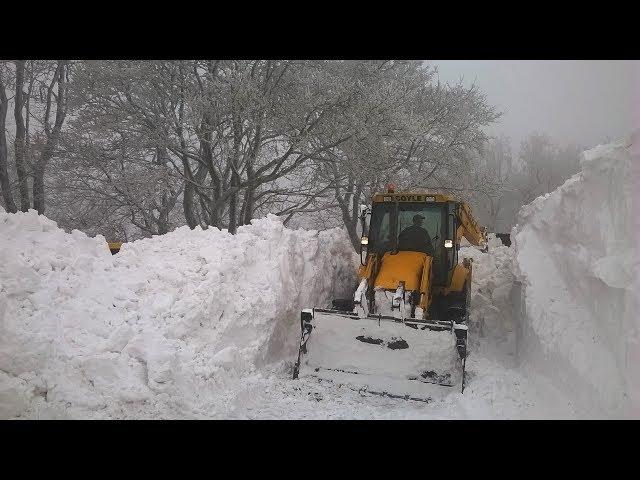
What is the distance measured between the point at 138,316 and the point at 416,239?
4027 mm

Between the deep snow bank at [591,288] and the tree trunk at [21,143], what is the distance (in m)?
12.3

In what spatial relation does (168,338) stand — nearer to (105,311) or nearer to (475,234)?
(105,311)

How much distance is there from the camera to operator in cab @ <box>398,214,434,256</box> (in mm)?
6738

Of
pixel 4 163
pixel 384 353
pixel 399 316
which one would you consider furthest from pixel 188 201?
pixel 384 353

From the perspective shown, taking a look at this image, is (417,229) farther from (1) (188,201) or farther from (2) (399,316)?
(1) (188,201)

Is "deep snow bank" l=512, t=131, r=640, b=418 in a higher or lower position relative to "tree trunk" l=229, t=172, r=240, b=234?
lower

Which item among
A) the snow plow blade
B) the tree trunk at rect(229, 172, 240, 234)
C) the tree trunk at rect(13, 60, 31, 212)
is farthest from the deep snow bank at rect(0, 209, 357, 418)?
the tree trunk at rect(13, 60, 31, 212)

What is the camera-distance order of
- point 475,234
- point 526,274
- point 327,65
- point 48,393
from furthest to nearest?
1. point 327,65
2. point 475,234
3. point 526,274
4. point 48,393

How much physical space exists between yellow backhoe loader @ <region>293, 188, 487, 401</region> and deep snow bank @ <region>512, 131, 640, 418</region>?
1.03 m

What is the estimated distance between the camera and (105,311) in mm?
4879

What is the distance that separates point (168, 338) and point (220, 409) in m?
1.02

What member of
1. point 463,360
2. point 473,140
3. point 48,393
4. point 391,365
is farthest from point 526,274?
point 473,140

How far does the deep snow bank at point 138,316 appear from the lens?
4.01 meters

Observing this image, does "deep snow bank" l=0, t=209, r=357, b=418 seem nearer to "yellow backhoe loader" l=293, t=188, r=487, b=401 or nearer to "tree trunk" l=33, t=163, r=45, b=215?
"yellow backhoe loader" l=293, t=188, r=487, b=401
